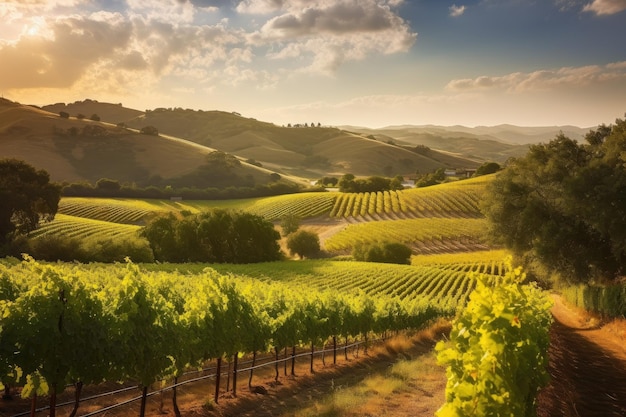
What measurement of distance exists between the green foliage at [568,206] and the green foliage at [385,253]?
24.5 m

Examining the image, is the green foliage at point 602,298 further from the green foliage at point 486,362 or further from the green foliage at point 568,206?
the green foliage at point 486,362

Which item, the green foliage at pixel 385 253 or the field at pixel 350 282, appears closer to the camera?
the field at pixel 350 282

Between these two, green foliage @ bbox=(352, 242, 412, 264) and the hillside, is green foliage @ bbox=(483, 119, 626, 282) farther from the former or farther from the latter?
the hillside

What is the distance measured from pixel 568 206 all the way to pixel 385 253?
38.7 meters

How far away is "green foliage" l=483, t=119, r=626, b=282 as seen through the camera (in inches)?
1356

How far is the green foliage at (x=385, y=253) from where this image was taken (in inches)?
2908

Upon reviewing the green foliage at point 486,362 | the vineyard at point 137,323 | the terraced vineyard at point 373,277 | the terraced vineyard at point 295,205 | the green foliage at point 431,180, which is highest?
the green foliage at point 431,180

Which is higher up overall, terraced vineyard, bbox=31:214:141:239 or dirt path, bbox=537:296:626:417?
dirt path, bbox=537:296:626:417

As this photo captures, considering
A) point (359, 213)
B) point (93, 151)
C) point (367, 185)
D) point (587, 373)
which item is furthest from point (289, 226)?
point (93, 151)

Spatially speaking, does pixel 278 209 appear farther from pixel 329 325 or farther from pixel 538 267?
pixel 329 325

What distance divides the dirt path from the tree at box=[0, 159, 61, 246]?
183 ft

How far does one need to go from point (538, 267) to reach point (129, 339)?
37904 mm

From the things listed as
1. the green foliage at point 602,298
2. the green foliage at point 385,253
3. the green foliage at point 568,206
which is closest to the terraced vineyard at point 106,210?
the green foliage at point 385,253

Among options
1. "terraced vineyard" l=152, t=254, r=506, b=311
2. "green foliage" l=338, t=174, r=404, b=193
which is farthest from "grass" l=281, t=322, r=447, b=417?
"green foliage" l=338, t=174, r=404, b=193
